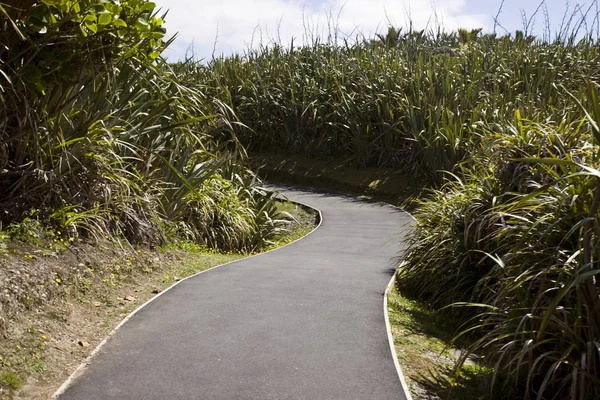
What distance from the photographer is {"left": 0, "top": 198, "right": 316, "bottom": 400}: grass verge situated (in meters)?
5.76

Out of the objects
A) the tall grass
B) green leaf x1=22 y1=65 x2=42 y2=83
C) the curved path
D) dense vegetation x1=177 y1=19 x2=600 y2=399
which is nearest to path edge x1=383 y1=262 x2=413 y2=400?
the curved path

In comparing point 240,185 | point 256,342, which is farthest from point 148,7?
point 240,185

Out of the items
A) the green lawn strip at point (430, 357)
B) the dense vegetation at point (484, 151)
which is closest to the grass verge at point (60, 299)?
the green lawn strip at point (430, 357)

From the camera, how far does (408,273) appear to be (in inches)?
379

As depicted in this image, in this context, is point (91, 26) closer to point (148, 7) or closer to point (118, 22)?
point (118, 22)

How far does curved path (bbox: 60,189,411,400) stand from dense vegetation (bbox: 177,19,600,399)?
0.98 m

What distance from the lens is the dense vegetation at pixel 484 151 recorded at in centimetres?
546

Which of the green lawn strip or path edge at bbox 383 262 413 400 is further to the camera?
the green lawn strip

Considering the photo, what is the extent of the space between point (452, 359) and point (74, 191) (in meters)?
4.45

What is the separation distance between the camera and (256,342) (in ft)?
21.5

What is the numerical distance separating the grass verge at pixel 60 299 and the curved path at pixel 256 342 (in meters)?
0.28

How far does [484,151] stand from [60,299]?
206 inches

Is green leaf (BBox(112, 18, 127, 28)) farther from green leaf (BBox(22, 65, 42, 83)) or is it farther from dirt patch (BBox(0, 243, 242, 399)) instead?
dirt patch (BBox(0, 243, 242, 399))

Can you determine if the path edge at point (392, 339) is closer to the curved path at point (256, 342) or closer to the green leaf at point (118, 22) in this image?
the curved path at point (256, 342)
